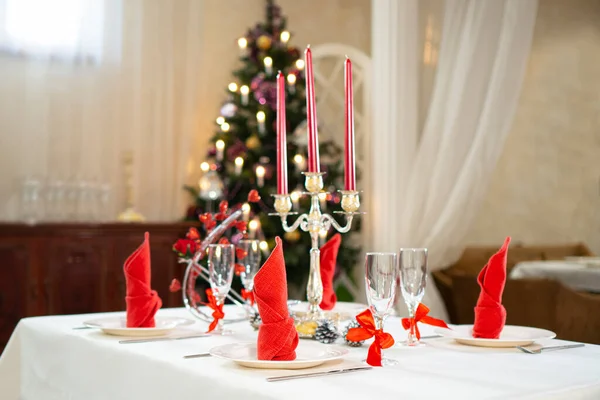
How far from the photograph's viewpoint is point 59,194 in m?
4.59

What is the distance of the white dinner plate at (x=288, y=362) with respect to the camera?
1382mm

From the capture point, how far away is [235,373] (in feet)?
4.45

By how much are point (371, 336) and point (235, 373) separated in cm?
29

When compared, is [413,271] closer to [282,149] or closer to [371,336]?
[371,336]

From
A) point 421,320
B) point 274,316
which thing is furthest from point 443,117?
point 274,316

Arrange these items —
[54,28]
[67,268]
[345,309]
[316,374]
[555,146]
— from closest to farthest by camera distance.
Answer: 1. [316,374]
2. [345,309]
3. [67,268]
4. [54,28]
5. [555,146]

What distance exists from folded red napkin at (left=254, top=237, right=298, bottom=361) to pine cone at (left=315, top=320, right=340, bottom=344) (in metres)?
0.25

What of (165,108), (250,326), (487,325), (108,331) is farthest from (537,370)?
(165,108)

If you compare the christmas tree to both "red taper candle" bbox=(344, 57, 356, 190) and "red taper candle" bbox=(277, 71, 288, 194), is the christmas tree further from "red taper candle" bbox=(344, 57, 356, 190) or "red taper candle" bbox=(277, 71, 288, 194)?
"red taper candle" bbox=(344, 57, 356, 190)

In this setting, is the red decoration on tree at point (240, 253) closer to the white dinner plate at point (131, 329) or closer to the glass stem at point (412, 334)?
the white dinner plate at point (131, 329)

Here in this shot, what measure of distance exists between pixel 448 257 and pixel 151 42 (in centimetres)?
257

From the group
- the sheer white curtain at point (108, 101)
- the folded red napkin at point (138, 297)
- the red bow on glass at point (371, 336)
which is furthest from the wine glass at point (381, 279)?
the sheer white curtain at point (108, 101)

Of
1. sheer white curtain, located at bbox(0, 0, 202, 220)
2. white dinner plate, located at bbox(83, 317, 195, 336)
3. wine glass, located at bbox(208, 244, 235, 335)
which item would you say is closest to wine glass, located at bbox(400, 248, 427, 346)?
wine glass, located at bbox(208, 244, 235, 335)

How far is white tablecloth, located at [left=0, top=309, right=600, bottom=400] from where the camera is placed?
4.02 ft
